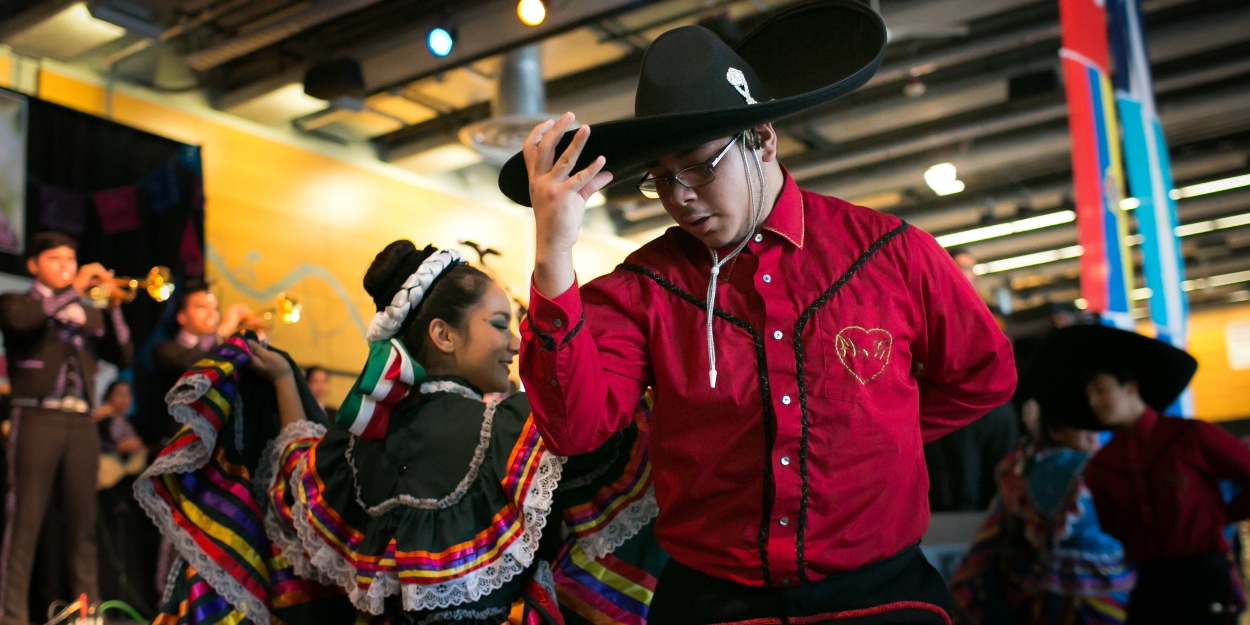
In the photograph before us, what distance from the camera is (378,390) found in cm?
232

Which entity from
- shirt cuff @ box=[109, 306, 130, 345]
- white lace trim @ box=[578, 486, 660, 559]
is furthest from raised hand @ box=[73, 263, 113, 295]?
white lace trim @ box=[578, 486, 660, 559]

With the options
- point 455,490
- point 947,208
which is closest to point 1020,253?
point 947,208

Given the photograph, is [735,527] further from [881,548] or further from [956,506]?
[956,506]

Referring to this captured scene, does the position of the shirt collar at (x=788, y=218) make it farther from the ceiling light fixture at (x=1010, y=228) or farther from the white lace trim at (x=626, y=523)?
the ceiling light fixture at (x=1010, y=228)

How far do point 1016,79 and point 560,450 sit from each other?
7.76 metres

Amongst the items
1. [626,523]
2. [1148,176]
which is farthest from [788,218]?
[1148,176]

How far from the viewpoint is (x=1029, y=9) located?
761 cm

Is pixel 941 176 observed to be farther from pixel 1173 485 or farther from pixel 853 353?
pixel 853 353

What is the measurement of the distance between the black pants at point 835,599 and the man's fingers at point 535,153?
0.62 metres

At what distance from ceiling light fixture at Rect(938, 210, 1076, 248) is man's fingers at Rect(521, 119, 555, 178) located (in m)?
11.4

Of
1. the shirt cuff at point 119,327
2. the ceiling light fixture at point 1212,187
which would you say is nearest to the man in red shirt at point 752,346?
the shirt cuff at point 119,327

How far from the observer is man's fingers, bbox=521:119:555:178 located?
143 centimetres

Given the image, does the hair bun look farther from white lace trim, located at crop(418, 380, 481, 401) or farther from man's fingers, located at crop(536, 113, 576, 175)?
man's fingers, located at crop(536, 113, 576, 175)

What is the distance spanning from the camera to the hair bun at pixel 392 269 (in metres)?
2.56
